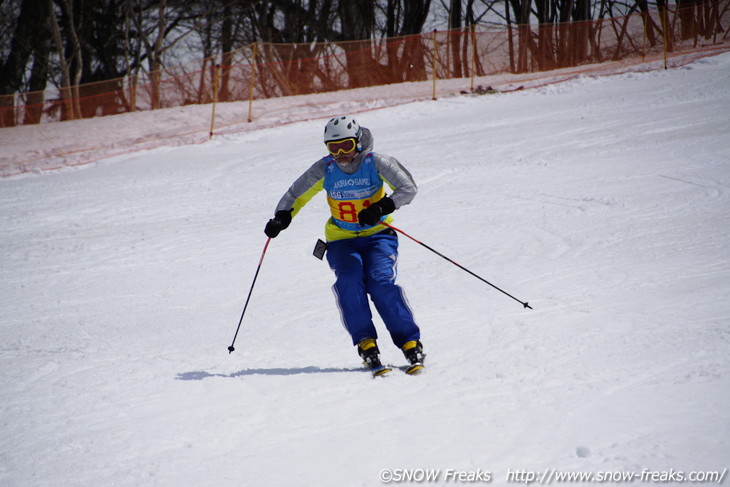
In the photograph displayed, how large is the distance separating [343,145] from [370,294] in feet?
3.19

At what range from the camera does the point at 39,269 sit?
24.0 ft

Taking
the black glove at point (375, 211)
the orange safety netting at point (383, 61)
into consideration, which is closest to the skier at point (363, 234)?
the black glove at point (375, 211)

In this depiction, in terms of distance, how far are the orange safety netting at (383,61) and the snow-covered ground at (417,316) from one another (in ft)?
19.0

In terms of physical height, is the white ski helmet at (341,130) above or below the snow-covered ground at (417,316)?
above

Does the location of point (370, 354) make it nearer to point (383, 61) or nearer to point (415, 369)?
point (415, 369)

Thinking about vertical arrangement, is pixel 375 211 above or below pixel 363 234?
above

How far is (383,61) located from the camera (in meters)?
19.0

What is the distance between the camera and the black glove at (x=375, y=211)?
4.14 m

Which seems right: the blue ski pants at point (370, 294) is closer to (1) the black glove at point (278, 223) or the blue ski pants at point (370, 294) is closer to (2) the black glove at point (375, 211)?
(2) the black glove at point (375, 211)

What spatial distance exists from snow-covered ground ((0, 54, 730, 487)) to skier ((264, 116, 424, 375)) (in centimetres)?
28

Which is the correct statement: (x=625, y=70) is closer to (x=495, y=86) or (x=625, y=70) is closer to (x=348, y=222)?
(x=495, y=86)

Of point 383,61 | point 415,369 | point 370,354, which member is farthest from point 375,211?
point 383,61

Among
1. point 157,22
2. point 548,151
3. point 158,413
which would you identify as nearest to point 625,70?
point 548,151

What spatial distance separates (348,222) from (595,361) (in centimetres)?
178
